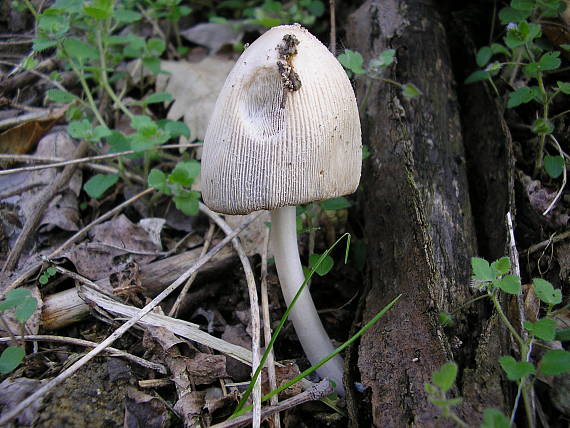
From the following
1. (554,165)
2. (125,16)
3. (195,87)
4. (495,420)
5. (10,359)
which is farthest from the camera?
(195,87)

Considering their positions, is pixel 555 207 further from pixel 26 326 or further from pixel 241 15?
pixel 241 15

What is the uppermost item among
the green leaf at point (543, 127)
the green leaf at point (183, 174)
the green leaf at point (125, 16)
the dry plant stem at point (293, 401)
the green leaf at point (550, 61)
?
the green leaf at point (125, 16)

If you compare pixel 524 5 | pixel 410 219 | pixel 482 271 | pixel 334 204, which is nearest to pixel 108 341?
pixel 334 204

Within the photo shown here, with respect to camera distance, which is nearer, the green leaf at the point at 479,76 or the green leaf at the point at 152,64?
the green leaf at the point at 479,76

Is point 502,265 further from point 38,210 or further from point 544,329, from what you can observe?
point 38,210

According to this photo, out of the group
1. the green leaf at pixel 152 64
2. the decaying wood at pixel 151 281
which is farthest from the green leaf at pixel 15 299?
A: the green leaf at pixel 152 64

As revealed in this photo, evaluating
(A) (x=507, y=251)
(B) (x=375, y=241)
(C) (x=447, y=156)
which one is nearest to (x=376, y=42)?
(C) (x=447, y=156)

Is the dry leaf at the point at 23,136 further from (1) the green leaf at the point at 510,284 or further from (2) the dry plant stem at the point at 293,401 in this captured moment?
(1) the green leaf at the point at 510,284
